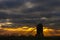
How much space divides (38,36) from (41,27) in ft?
22.2

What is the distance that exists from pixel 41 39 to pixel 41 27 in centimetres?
896

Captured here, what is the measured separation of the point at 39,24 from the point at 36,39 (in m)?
12.3

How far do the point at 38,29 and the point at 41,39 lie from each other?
7.67 meters

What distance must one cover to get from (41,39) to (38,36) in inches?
128

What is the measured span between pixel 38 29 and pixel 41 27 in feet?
8.33

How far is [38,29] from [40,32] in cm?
247

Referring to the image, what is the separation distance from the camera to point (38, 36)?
189750mm

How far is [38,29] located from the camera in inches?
7416

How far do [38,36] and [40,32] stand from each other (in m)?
3.71

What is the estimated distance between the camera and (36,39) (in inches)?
7628

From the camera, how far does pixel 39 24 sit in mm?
187375

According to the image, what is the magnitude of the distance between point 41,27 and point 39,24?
7.86 ft

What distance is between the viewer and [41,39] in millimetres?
191125
